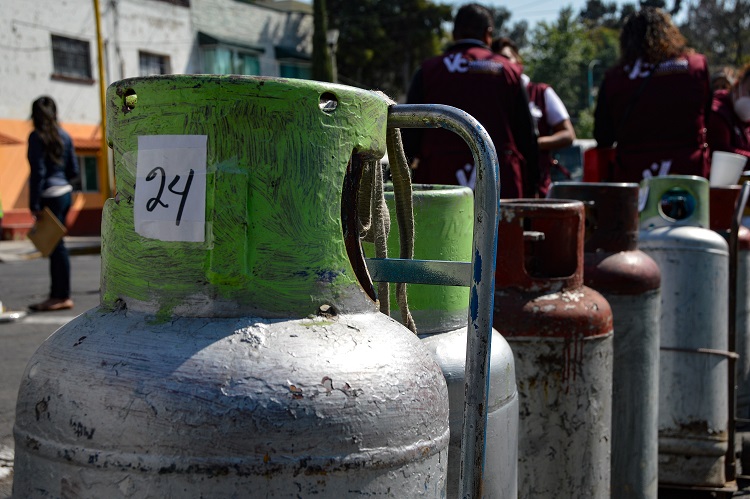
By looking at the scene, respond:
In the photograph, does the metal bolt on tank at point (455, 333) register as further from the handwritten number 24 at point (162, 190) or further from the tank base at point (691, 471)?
the tank base at point (691, 471)

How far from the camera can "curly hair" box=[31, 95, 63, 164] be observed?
22.5ft

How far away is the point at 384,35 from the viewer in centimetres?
3322

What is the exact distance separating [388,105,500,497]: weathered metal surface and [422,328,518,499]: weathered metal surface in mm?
351

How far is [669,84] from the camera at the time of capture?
417 cm

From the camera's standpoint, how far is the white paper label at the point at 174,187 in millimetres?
1217

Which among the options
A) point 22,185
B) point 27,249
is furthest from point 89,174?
point 27,249

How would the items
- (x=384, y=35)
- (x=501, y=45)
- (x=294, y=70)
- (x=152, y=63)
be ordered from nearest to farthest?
(x=501, y=45), (x=152, y=63), (x=294, y=70), (x=384, y=35)

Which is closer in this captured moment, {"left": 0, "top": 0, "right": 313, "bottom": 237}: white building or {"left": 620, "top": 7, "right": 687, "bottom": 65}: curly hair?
{"left": 620, "top": 7, "right": 687, "bottom": 65}: curly hair

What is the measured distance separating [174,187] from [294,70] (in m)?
27.9

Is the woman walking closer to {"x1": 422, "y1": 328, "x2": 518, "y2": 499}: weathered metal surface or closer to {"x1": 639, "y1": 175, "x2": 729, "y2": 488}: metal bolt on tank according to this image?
{"x1": 639, "y1": 175, "x2": 729, "y2": 488}: metal bolt on tank

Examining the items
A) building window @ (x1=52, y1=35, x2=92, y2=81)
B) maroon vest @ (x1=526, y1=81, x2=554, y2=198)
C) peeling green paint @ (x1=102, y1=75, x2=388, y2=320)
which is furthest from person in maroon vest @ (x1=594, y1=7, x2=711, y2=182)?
building window @ (x1=52, y1=35, x2=92, y2=81)

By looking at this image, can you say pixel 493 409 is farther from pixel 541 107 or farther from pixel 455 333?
pixel 541 107

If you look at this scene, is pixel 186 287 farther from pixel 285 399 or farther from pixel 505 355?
pixel 505 355

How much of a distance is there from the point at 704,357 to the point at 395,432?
2.49m
